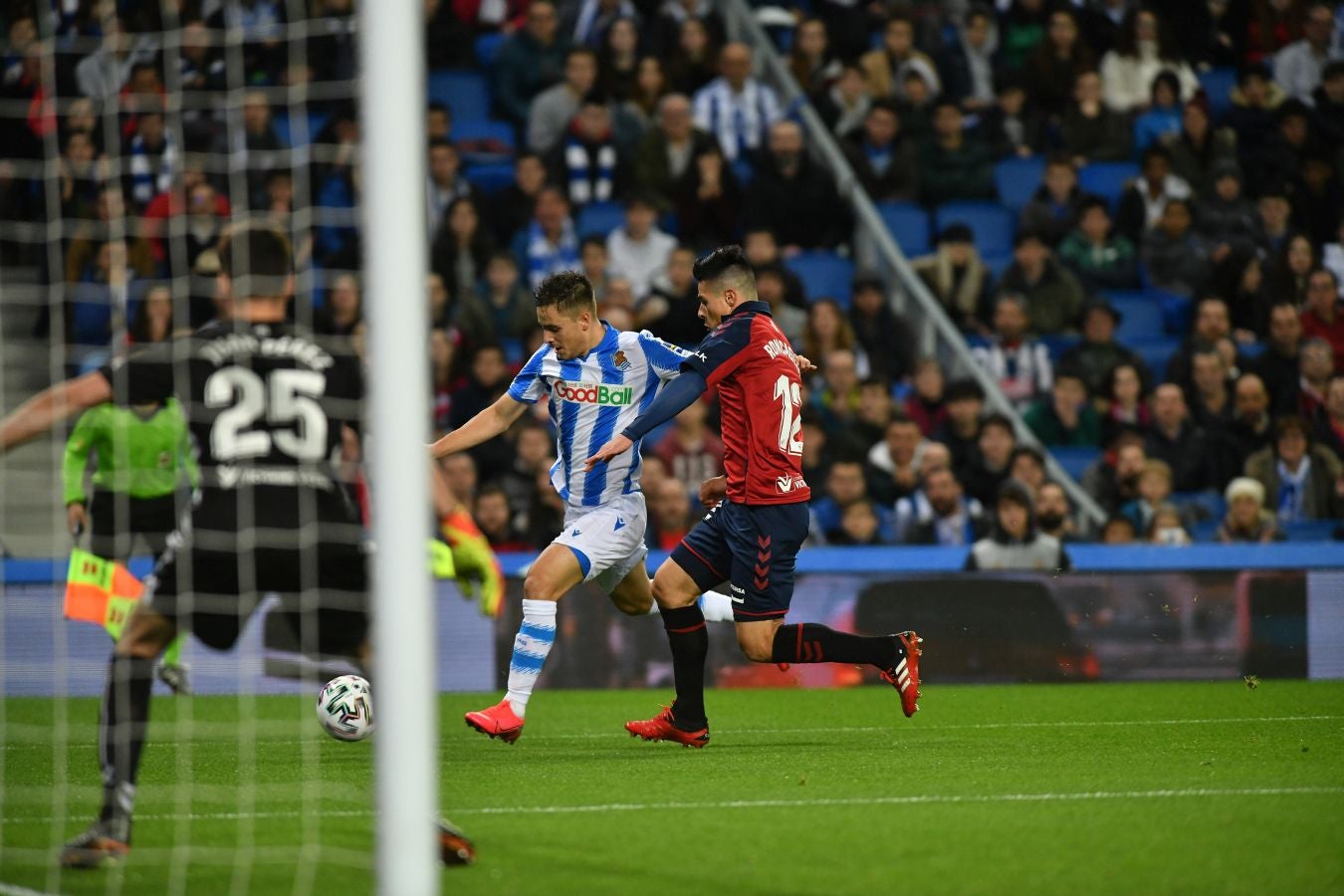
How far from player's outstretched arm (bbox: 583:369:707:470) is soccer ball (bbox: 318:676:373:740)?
1.35m

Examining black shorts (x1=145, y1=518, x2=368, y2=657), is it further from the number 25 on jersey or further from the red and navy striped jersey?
the red and navy striped jersey

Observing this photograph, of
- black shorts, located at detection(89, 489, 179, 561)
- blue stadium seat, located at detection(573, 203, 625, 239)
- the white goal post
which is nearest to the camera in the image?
the white goal post

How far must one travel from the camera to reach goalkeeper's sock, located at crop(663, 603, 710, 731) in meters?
7.94

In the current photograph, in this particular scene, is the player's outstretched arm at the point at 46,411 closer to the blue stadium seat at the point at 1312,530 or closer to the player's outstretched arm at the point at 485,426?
the player's outstretched arm at the point at 485,426

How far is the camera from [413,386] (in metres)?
3.84

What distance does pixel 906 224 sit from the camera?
1548cm

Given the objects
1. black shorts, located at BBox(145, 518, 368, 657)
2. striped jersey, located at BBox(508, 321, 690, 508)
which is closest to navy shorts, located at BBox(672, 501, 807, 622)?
striped jersey, located at BBox(508, 321, 690, 508)

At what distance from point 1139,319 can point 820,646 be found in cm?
804

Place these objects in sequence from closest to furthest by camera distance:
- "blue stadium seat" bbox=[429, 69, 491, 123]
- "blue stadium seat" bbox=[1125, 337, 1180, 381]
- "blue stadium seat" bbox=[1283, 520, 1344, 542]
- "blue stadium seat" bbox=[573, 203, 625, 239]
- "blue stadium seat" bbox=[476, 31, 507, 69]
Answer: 1. "blue stadium seat" bbox=[1283, 520, 1344, 542]
2. "blue stadium seat" bbox=[1125, 337, 1180, 381]
3. "blue stadium seat" bbox=[573, 203, 625, 239]
4. "blue stadium seat" bbox=[429, 69, 491, 123]
5. "blue stadium seat" bbox=[476, 31, 507, 69]

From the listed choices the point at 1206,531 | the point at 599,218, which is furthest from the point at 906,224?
the point at 1206,531

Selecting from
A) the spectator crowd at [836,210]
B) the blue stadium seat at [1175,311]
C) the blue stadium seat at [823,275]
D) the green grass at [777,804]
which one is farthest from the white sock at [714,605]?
the blue stadium seat at [1175,311]

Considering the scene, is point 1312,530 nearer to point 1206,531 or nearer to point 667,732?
point 1206,531

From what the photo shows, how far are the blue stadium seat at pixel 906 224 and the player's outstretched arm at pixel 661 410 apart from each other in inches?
320

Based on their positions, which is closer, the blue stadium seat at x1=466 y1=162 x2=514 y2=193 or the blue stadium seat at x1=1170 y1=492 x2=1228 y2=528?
the blue stadium seat at x1=1170 y1=492 x2=1228 y2=528
